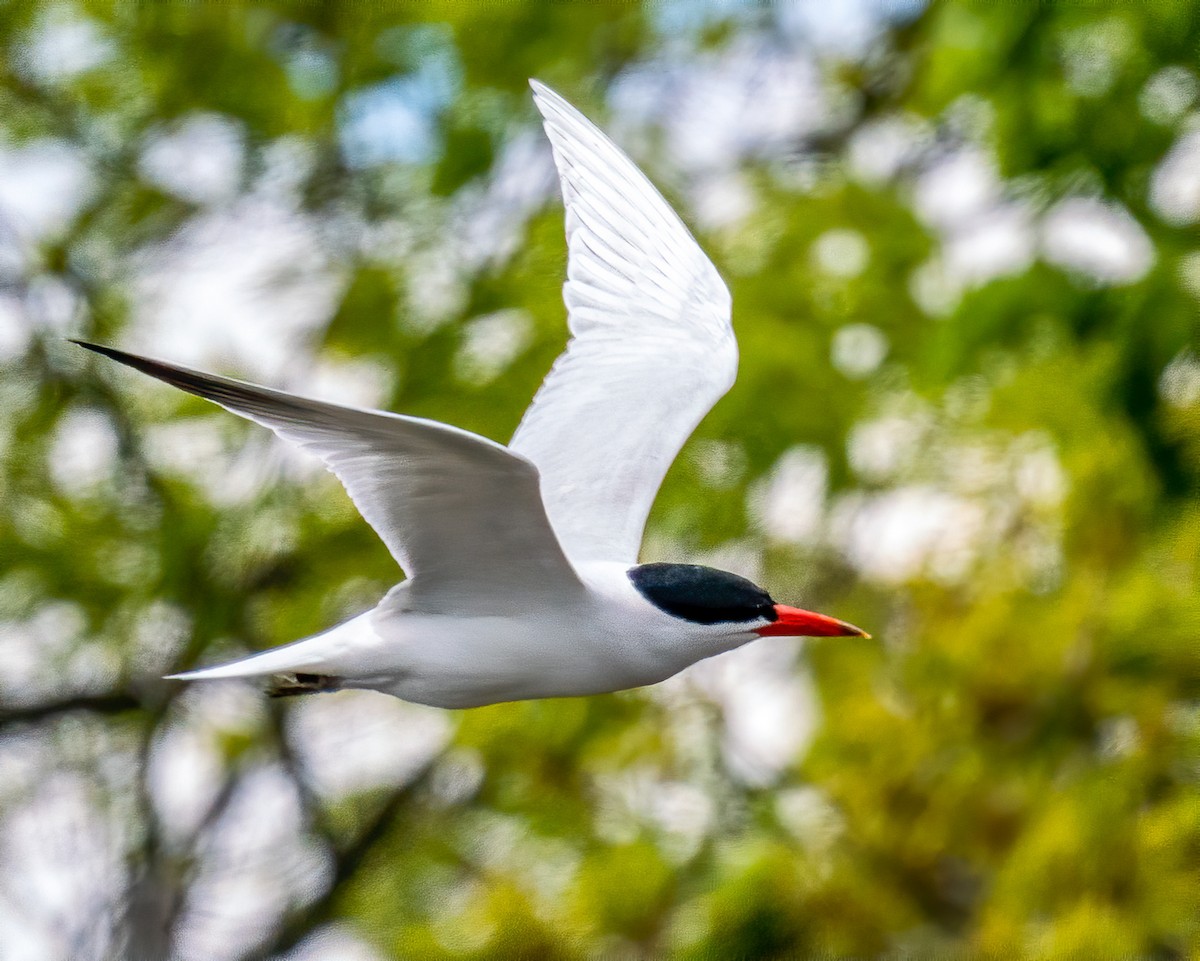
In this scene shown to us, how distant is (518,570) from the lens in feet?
8.43

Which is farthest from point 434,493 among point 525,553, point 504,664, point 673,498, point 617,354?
point 673,498

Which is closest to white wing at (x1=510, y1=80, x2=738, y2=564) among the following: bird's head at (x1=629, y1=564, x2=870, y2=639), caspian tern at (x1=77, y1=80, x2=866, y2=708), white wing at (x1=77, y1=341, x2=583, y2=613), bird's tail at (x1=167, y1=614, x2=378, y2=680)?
caspian tern at (x1=77, y1=80, x2=866, y2=708)

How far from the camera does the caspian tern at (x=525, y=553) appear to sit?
235 cm

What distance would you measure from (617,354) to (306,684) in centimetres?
112

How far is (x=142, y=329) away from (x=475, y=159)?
1682 mm

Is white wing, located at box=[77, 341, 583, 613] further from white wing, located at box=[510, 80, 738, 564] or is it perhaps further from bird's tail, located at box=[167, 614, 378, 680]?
white wing, located at box=[510, 80, 738, 564]

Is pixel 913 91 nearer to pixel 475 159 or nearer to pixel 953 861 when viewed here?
pixel 475 159

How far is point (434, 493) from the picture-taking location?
2467 millimetres

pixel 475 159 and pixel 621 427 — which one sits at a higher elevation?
pixel 475 159

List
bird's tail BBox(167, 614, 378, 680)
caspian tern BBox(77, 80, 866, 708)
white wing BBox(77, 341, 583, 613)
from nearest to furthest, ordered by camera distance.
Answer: white wing BBox(77, 341, 583, 613)
caspian tern BBox(77, 80, 866, 708)
bird's tail BBox(167, 614, 378, 680)

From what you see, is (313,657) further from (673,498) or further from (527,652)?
(673,498)

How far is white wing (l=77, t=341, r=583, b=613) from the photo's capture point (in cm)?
220

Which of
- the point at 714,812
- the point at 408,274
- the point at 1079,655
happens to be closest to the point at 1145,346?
the point at 1079,655

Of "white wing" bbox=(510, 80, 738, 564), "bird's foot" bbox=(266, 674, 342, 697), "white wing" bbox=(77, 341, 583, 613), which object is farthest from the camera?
"white wing" bbox=(510, 80, 738, 564)
